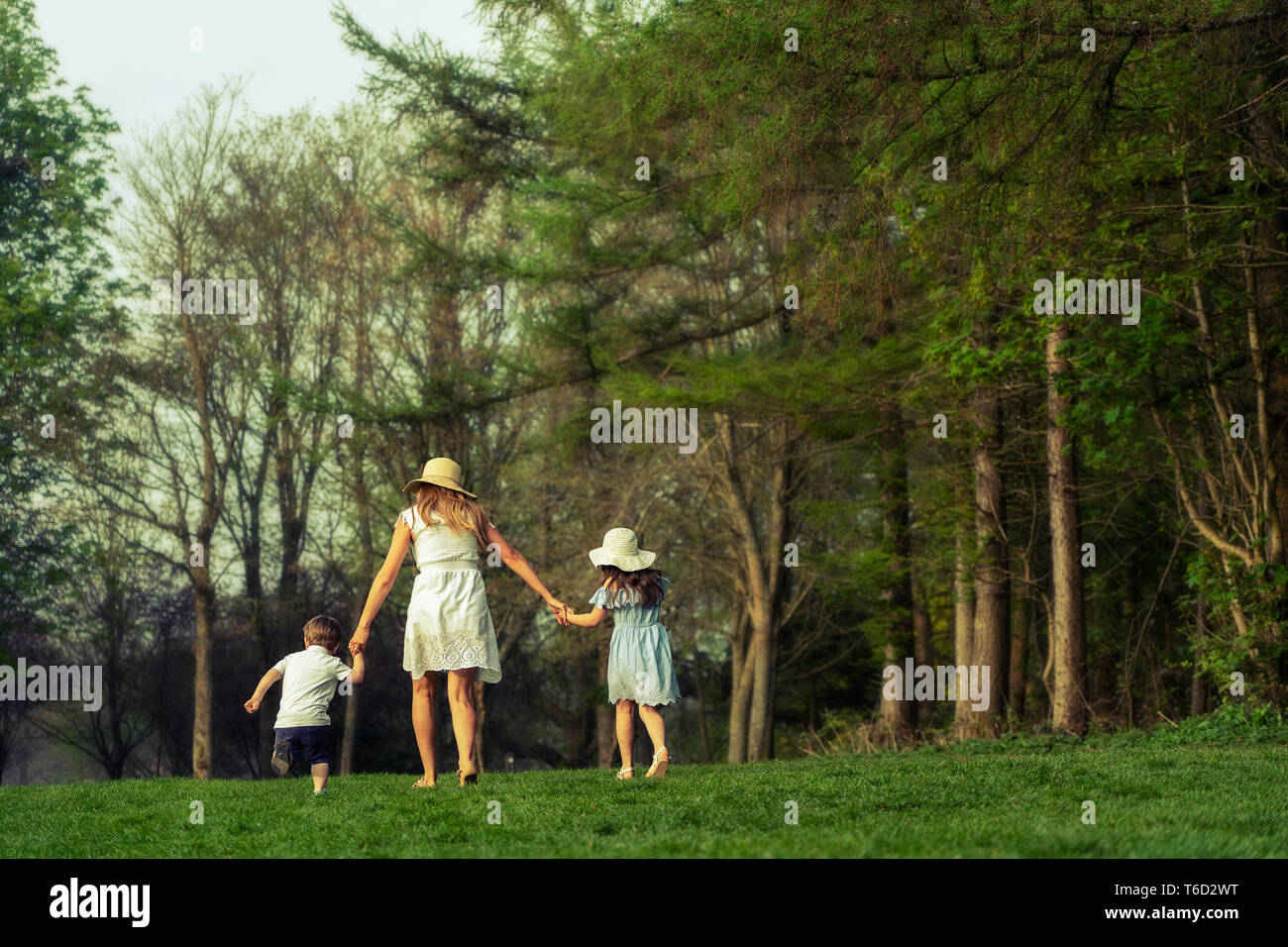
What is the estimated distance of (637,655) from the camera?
9477 mm

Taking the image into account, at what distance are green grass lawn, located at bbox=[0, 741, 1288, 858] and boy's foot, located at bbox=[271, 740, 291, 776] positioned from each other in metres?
0.23

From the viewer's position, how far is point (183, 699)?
1492 inches

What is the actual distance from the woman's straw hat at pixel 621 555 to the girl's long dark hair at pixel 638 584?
0.18ft

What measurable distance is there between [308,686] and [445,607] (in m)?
1.46

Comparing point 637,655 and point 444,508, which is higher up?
point 444,508

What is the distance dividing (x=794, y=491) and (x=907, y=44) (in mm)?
17176

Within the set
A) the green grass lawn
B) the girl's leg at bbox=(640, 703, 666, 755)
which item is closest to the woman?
the green grass lawn

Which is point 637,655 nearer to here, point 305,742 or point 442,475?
point 442,475

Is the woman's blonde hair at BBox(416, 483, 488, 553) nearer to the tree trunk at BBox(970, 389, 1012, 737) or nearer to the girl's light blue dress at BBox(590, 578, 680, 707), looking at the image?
the girl's light blue dress at BBox(590, 578, 680, 707)

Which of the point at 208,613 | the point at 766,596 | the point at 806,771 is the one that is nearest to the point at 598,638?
the point at 766,596

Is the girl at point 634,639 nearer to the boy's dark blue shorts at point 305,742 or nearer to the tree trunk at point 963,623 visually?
the boy's dark blue shorts at point 305,742

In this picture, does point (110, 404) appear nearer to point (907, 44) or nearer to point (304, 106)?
point (304, 106)

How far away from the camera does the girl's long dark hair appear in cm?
953

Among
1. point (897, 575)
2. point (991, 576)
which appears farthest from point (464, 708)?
point (897, 575)
